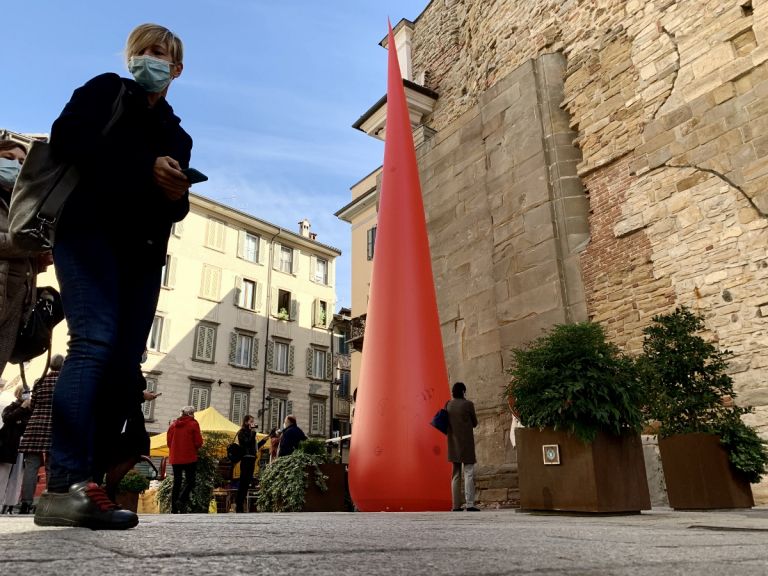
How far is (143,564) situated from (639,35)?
25.8 feet

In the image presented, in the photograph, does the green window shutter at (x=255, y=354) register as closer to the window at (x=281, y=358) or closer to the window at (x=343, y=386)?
the window at (x=281, y=358)

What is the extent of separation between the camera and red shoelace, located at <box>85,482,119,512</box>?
173cm

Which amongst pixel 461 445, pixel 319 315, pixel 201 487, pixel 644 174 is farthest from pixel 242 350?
pixel 644 174

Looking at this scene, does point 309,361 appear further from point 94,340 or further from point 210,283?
point 94,340

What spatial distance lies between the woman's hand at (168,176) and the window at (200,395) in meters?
25.5

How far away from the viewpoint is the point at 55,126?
207 cm

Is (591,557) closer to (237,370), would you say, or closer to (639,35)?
(639,35)

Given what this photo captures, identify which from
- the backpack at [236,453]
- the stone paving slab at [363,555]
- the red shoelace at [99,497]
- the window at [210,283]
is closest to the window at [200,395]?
the window at [210,283]

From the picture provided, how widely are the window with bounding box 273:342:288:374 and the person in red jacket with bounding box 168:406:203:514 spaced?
866 inches

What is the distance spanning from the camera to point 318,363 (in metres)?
31.8

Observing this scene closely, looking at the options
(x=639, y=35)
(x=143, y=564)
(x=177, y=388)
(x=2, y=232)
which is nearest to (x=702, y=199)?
(x=639, y=35)

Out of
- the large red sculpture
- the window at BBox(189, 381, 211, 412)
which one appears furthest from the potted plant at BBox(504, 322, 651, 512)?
the window at BBox(189, 381, 211, 412)

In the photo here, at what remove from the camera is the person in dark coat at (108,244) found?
185 centimetres

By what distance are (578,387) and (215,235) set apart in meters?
27.5
